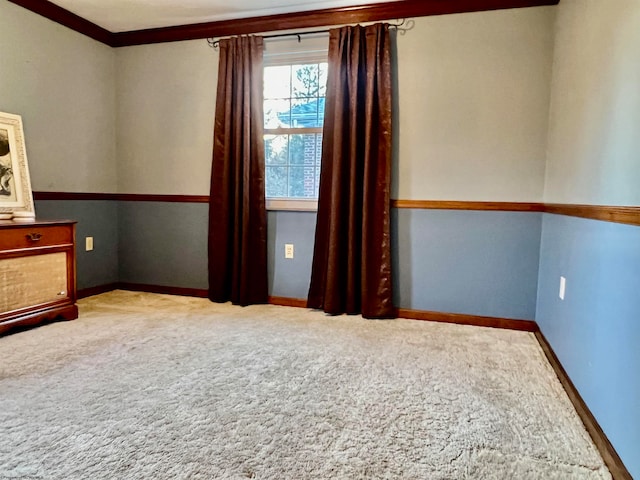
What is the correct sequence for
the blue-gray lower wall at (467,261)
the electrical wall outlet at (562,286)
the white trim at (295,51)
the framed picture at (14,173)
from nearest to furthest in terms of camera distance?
1. the electrical wall outlet at (562,286)
2. the framed picture at (14,173)
3. the blue-gray lower wall at (467,261)
4. the white trim at (295,51)

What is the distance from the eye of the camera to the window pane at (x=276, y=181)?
3.23 m

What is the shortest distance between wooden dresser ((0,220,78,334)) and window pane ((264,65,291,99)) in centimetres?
175

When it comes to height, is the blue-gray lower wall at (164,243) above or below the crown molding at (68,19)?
below

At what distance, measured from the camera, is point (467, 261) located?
9.11 ft

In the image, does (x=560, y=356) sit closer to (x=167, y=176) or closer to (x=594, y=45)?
(x=594, y=45)

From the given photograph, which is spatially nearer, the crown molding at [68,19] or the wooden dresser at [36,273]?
the wooden dresser at [36,273]

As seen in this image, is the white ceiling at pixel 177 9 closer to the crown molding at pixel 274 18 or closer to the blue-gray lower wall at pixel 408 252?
the crown molding at pixel 274 18

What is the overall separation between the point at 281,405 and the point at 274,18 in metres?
2.73

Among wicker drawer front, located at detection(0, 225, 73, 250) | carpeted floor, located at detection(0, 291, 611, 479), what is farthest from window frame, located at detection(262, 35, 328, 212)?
wicker drawer front, located at detection(0, 225, 73, 250)

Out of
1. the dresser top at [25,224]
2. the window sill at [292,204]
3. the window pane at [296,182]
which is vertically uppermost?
the window pane at [296,182]

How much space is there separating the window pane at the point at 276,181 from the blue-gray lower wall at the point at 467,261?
37.5 inches

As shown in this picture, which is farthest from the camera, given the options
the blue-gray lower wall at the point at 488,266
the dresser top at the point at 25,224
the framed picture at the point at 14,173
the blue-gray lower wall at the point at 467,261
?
the blue-gray lower wall at the point at 467,261

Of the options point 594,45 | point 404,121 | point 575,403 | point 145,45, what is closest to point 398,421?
point 575,403

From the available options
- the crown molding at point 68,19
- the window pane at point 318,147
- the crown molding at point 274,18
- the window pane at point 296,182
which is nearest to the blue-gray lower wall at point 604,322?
the crown molding at point 274,18
